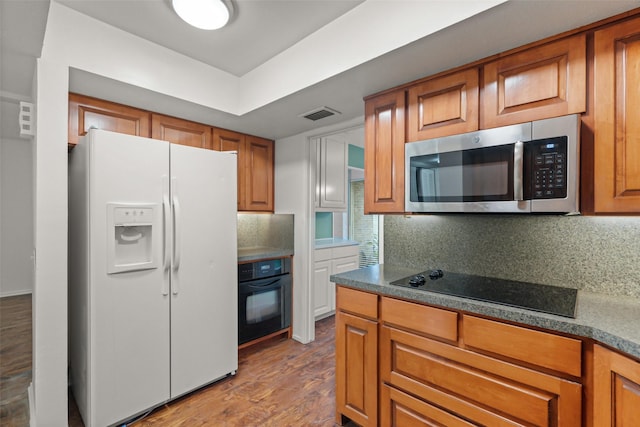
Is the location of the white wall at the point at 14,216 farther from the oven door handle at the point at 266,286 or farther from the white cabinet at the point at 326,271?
the white cabinet at the point at 326,271

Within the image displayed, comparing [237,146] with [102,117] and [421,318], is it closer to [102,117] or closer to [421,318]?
[102,117]

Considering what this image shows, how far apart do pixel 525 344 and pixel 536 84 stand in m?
1.20

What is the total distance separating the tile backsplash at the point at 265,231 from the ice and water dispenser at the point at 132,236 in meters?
1.43

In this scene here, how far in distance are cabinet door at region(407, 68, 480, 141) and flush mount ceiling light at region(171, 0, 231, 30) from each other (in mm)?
1175

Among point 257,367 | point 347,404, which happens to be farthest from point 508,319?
point 257,367

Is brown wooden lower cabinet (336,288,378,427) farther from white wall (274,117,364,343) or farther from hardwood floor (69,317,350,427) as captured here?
white wall (274,117,364,343)

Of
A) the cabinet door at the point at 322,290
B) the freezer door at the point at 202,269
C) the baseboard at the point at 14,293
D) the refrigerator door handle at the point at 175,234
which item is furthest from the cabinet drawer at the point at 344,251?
the baseboard at the point at 14,293

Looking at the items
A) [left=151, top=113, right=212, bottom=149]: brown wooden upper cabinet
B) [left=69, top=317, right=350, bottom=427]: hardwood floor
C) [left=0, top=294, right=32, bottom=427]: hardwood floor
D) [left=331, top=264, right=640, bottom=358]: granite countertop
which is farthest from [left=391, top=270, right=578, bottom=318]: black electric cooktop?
[left=0, top=294, right=32, bottom=427]: hardwood floor

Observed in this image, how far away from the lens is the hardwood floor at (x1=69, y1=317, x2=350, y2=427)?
1.94m

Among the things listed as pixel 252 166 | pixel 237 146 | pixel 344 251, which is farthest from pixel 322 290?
pixel 237 146

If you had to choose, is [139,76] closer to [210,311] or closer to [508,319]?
[210,311]

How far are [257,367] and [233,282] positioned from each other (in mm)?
821

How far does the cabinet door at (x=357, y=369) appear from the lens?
1728 mm

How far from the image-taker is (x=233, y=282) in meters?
2.42
